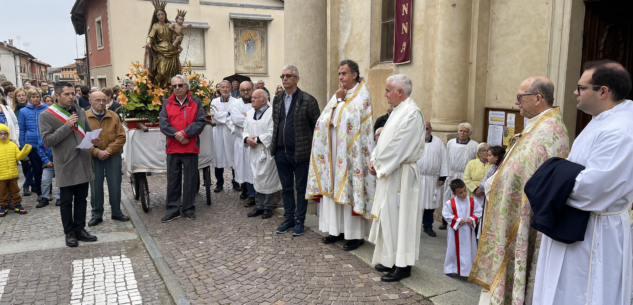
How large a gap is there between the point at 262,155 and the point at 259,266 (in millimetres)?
2173

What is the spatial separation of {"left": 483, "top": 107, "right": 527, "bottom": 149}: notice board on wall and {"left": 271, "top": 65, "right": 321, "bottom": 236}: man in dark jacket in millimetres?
2608

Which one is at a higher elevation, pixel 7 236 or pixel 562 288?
pixel 562 288

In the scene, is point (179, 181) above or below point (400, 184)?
below

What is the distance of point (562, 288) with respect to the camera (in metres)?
2.74

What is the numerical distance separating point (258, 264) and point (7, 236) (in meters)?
3.86

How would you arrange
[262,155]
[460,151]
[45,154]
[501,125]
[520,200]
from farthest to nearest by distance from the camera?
[45,154] → [262,155] → [501,125] → [460,151] → [520,200]

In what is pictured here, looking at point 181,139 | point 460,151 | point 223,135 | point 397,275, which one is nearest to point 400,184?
point 397,275

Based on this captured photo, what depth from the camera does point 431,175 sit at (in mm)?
6148

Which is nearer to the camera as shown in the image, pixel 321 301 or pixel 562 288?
pixel 562 288

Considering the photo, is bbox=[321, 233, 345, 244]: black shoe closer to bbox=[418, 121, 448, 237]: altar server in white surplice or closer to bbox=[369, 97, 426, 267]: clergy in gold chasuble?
bbox=[369, 97, 426, 267]: clergy in gold chasuble

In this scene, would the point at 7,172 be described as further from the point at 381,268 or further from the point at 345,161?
the point at 381,268

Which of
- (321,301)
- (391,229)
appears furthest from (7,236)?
(391,229)

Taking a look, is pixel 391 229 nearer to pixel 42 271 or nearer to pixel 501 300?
pixel 501 300

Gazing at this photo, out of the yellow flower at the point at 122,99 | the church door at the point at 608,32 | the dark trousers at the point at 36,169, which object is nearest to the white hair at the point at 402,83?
the church door at the point at 608,32
